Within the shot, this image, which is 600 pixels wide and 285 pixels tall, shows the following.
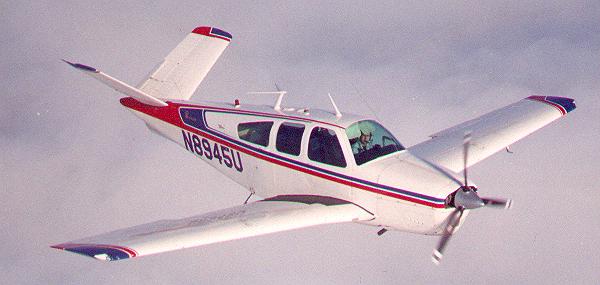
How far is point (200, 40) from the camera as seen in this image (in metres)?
19.8

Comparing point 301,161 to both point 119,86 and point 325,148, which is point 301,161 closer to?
point 325,148

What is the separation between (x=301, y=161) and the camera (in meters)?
14.9

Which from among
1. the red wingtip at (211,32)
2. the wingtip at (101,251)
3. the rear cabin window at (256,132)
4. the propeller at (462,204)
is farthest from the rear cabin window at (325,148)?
the red wingtip at (211,32)

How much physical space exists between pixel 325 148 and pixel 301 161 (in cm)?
63

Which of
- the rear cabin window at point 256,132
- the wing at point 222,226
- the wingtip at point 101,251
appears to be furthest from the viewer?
the rear cabin window at point 256,132

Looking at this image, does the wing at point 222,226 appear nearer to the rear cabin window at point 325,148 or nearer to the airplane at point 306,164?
the airplane at point 306,164

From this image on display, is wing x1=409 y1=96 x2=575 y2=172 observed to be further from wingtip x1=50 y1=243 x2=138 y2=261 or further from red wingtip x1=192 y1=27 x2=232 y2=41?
wingtip x1=50 y1=243 x2=138 y2=261

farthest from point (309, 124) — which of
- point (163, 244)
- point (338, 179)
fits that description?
point (163, 244)

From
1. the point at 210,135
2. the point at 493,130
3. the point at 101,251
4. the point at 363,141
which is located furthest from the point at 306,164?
the point at 493,130

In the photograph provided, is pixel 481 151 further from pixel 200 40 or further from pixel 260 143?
pixel 200 40

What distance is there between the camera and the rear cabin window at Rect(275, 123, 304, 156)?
14963 millimetres

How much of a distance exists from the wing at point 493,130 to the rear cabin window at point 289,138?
3208 mm

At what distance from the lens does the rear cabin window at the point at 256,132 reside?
51.3 feet

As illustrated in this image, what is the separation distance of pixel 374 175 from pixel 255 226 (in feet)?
8.11
